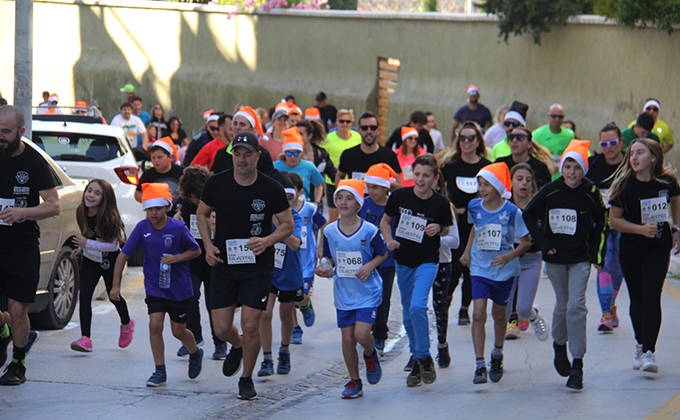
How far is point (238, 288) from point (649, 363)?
327 centimetres

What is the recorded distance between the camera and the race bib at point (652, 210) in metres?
7.80

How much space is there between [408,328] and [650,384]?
1.89 metres

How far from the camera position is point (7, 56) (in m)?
33.4

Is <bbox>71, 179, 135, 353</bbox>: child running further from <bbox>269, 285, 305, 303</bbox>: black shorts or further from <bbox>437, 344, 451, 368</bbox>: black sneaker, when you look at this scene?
<bbox>437, 344, 451, 368</bbox>: black sneaker

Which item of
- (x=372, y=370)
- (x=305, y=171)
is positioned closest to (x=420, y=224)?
(x=372, y=370)

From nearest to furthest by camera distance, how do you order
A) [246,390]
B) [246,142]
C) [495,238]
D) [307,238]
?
[246,142] < [246,390] < [495,238] < [307,238]

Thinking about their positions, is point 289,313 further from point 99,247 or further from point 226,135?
point 226,135

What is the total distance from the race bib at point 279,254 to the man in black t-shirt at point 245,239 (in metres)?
0.76

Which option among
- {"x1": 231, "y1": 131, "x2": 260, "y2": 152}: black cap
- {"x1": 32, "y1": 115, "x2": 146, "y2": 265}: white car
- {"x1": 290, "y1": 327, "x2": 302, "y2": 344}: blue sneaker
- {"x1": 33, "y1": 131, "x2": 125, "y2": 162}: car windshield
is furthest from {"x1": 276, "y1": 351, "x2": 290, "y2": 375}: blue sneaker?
{"x1": 33, "y1": 131, "x2": 125, "y2": 162}: car windshield

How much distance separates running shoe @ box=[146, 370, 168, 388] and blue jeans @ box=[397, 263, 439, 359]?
6.40 ft

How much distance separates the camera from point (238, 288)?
23.4 ft

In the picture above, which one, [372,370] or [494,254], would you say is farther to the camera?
[494,254]

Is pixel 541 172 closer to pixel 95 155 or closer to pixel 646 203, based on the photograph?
pixel 646 203

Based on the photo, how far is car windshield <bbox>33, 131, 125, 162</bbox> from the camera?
12508 mm
